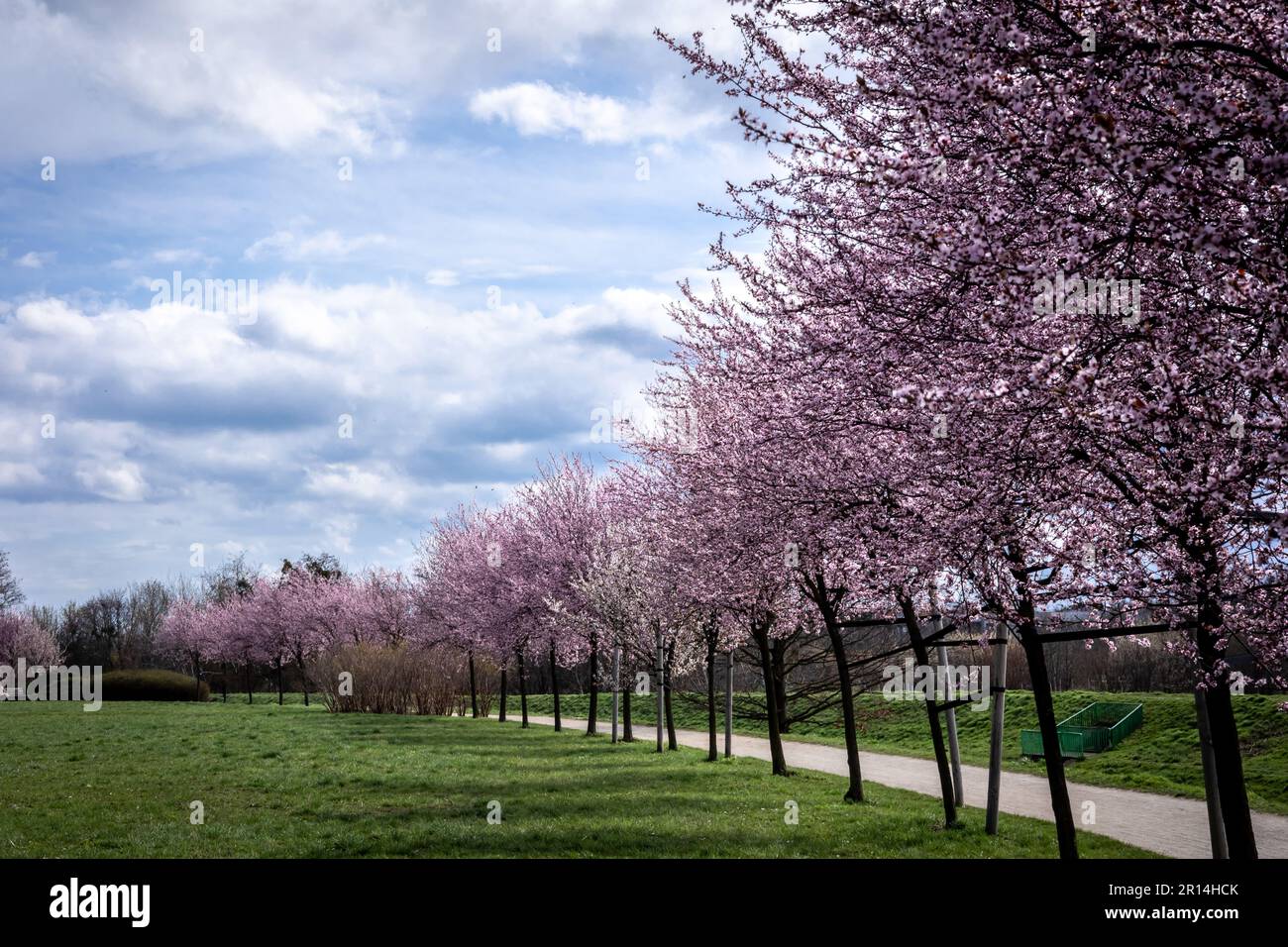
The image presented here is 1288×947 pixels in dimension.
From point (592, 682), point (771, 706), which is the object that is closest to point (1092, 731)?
point (771, 706)

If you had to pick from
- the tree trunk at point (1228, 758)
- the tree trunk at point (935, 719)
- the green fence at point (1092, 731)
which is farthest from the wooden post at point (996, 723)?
the green fence at point (1092, 731)

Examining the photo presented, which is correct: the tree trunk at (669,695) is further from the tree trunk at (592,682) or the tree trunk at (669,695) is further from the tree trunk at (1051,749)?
the tree trunk at (1051,749)

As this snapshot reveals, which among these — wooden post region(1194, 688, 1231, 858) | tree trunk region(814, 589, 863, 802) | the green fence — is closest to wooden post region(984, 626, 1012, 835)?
wooden post region(1194, 688, 1231, 858)

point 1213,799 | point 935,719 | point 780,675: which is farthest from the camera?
point 780,675

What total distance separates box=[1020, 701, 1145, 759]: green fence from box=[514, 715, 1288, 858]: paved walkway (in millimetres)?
2408

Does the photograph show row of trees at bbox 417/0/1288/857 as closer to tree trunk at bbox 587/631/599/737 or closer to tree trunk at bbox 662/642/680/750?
tree trunk at bbox 662/642/680/750

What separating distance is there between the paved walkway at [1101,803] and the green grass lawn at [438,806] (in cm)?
92

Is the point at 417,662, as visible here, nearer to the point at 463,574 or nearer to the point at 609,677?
the point at 463,574

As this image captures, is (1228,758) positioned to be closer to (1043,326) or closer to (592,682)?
(1043,326)

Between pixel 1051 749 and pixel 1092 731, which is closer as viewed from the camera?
pixel 1051 749

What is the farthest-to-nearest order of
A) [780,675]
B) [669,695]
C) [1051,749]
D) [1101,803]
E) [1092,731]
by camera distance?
[780,675], [669,695], [1092,731], [1101,803], [1051,749]

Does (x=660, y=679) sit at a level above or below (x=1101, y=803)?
above

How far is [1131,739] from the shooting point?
25.7 m

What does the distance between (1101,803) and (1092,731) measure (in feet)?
29.1
